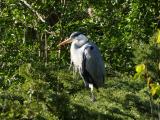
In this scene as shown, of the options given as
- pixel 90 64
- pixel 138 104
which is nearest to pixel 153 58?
pixel 90 64

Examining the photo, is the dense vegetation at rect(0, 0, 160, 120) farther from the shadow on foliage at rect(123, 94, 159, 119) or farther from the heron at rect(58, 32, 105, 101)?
the shadow on foliage at rect(123, 94, 159, 119)

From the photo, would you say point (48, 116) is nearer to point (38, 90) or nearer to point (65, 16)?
point (38, 90)

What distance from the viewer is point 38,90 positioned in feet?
17.1

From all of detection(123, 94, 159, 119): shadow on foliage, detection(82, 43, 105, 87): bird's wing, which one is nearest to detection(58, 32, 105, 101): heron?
detection(82, 43, 105, 87): bird's wing

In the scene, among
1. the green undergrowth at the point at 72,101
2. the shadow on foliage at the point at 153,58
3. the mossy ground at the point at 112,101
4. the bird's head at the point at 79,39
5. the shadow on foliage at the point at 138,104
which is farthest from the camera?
the shadow on foliage at the point at 153,58

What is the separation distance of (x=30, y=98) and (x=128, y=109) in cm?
163

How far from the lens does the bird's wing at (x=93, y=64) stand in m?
7.23

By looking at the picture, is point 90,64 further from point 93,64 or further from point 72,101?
point 72,101

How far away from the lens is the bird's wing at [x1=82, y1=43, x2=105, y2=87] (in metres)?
7.23

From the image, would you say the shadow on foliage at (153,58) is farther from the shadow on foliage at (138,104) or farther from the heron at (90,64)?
the shadow on foliage at (138,104)

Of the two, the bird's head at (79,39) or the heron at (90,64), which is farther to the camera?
the bird's head at (79,39)

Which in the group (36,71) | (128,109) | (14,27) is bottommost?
(128,109)

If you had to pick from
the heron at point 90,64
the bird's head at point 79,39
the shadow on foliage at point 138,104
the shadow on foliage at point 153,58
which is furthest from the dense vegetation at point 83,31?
the shadow on foliage at point 138,104

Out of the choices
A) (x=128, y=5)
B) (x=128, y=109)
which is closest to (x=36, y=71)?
(x=128, y=109)
